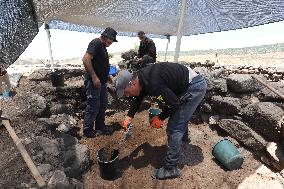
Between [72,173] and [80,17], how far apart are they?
12.6 ft

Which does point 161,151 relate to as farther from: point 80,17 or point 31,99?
point 80,17

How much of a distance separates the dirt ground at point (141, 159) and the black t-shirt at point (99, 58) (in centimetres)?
123

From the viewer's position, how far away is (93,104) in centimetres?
518

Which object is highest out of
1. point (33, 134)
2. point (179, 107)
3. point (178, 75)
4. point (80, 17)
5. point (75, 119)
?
point (80, 17)

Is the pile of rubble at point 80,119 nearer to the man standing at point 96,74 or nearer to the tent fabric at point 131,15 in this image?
the man standing at point 96,74

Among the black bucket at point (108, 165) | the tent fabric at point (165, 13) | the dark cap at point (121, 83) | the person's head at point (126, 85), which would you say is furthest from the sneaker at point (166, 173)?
the tent fabric at point (165, 13)

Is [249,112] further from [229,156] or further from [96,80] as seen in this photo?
[96,80]

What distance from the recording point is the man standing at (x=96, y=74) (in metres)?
4.91

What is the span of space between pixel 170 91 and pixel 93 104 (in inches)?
78.1

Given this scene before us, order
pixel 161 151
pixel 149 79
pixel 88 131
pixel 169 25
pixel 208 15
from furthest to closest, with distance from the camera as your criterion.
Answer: pixel 169 25 < pixel 208 15 < pixel 88 131 < pixel 161 151 < pixel 149 79

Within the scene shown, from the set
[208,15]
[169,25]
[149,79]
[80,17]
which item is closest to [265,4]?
[208,15]

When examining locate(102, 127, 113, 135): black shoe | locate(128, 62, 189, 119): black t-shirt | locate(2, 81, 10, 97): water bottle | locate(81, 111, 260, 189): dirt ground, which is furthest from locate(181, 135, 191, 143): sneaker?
locate(2, 81, 10, 97): water bottle

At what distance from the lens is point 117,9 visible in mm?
6121

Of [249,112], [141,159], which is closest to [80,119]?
[141,159]
